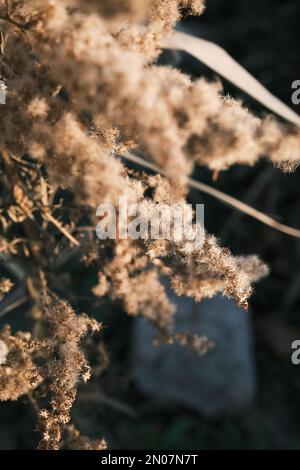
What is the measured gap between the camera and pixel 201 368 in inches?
91.4

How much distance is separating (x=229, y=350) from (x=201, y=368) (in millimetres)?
150

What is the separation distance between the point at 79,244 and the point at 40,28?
556 mm

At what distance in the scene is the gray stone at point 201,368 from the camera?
2.29 m

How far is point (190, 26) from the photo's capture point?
319 cm

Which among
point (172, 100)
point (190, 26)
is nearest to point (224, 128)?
point (172, 100)

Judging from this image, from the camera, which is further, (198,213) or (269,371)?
(269,371)

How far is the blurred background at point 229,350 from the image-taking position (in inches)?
85.2

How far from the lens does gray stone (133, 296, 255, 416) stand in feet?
7.52

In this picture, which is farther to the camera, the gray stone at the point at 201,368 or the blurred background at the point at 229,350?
the gray stone at the point at 201,368

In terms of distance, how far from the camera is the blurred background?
216cm

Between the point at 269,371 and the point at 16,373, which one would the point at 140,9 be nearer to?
the point at 16,373

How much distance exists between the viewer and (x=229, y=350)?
2365 mm

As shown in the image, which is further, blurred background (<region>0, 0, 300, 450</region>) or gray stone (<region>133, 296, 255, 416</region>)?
gray stone (<region>133, 296, 255, 416</region>)
